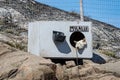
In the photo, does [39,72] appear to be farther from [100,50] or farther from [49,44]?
[100,50]

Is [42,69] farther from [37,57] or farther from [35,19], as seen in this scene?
[35,19]

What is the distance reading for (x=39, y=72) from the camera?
393 inches

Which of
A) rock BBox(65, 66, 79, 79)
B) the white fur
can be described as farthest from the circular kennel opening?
rock BBox(65, 66, 79, 79)

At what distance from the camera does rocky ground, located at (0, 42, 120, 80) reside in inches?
394

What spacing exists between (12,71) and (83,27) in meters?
2.68

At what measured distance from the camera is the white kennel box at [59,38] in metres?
12.0

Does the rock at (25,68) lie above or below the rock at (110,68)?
above

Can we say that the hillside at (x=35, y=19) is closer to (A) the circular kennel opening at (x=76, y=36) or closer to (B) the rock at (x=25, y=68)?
(A) the circular kennel opening at (x=76, y=36)

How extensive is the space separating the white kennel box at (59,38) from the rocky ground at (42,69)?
46 centimetres

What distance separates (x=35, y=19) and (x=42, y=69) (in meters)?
5.94

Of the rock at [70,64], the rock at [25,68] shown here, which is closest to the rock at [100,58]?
the rock at [70,64]

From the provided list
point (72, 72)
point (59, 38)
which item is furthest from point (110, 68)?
point (59, 38)

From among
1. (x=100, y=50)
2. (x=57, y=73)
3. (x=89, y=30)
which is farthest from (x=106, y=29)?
(x=57, y=73)

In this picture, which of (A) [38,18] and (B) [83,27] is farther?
(A) [38,18]
